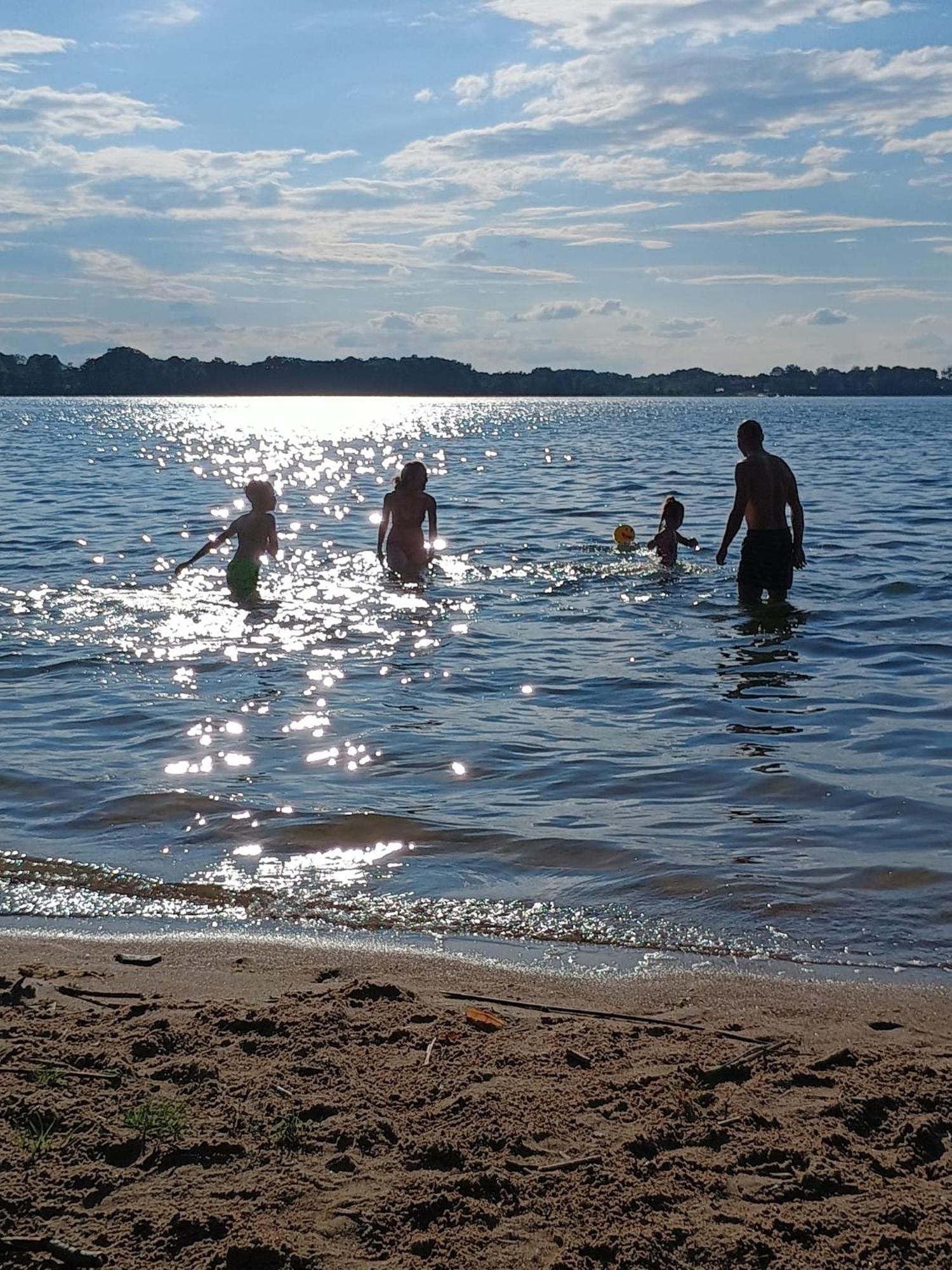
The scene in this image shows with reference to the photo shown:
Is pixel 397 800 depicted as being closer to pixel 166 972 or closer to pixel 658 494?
pixel 166 972

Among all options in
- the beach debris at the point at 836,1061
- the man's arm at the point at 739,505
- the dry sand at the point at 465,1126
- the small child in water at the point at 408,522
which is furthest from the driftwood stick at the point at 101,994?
the small child in water at the point at 408,522

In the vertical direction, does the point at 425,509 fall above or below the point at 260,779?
above

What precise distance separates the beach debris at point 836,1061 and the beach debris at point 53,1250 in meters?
1.98

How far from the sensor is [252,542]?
1373cm

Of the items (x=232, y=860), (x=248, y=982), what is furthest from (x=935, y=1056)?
(x=232, y=860)

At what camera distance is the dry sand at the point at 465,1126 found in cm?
283

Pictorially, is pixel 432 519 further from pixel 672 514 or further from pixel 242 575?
pixel 672 514

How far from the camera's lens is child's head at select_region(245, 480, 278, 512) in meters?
13.5

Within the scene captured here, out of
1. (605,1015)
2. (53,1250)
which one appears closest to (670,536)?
(605,1015)

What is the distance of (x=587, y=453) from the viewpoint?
45594 millimetres

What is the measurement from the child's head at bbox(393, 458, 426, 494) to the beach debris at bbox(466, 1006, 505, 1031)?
36.2 ft

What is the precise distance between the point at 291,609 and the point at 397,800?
676 centimetres

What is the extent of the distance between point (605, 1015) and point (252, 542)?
10167 millimetres

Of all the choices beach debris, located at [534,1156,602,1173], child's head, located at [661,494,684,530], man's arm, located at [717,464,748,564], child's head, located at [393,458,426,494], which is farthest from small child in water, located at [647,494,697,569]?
beach debris, located at [534,1156,602,1173]
